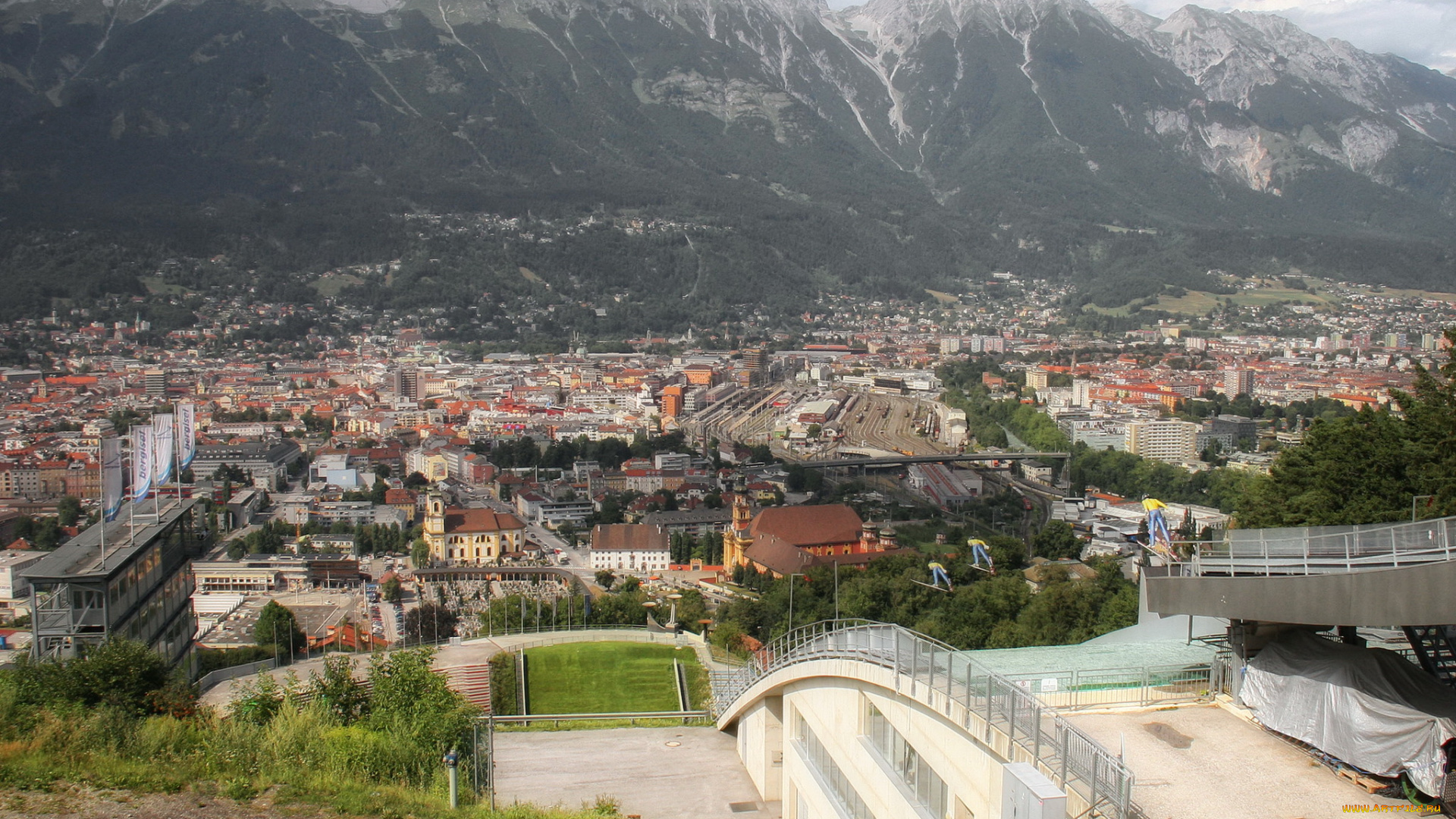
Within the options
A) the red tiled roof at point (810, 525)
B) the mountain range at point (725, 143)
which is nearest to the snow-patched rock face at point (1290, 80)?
the mountain range at point (725, 143)

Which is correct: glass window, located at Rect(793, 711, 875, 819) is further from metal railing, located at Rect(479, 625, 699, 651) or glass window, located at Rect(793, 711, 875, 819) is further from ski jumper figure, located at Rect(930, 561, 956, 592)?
ski jumper figure, located at Rect(930, 561, 956, 592)

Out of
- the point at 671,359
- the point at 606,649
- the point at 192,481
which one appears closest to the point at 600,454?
the point at 192,481

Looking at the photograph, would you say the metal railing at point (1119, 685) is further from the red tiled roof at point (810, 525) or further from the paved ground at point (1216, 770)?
the red tiled roof at point (810, 525)

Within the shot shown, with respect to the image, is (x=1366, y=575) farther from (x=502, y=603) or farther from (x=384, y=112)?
(x=384, y=112)

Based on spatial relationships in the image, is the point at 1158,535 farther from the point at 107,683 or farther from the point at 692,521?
the point at 692,521

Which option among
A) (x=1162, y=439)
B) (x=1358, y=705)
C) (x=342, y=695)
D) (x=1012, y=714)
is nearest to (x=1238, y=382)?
(x=1162, y=439)

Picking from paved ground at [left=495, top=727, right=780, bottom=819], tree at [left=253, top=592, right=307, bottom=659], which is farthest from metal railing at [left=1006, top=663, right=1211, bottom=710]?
tree at [left=253, top=592, right=307, bottom=659]
